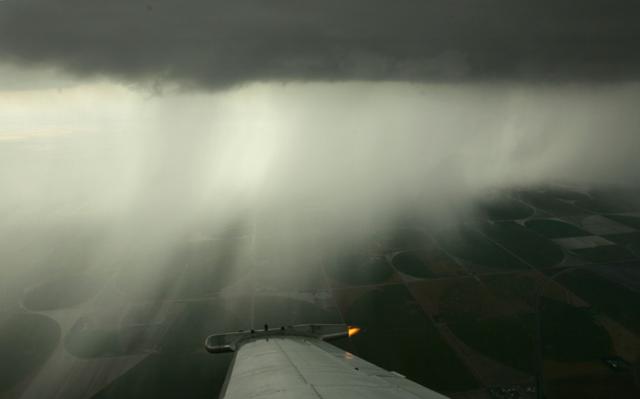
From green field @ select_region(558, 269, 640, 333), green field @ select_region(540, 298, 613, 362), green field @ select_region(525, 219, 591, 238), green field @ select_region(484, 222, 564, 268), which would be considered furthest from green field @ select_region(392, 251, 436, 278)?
green field @ select_region(525, 219, 591, 238)

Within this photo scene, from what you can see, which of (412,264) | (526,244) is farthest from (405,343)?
(526,244)

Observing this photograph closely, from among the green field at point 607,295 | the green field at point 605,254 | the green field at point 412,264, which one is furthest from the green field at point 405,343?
the green field at point 605,254

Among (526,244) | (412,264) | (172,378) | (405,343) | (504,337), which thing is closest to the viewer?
(172,378)

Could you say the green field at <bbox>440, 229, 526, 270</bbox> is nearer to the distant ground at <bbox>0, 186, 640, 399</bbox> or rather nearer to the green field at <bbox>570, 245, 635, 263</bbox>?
the distant ground at <bbox>0, 186, 640, 399</bbox>

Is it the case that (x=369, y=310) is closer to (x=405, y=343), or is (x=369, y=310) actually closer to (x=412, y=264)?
(x=405, y=343)

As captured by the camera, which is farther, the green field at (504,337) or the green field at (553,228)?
the green field at (553,228)

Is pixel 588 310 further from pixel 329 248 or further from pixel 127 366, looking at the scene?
pixel 127 366

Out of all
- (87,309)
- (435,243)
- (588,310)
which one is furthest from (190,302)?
(588,310)

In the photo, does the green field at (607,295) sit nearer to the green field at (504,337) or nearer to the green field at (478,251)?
the green field at (478,251)
